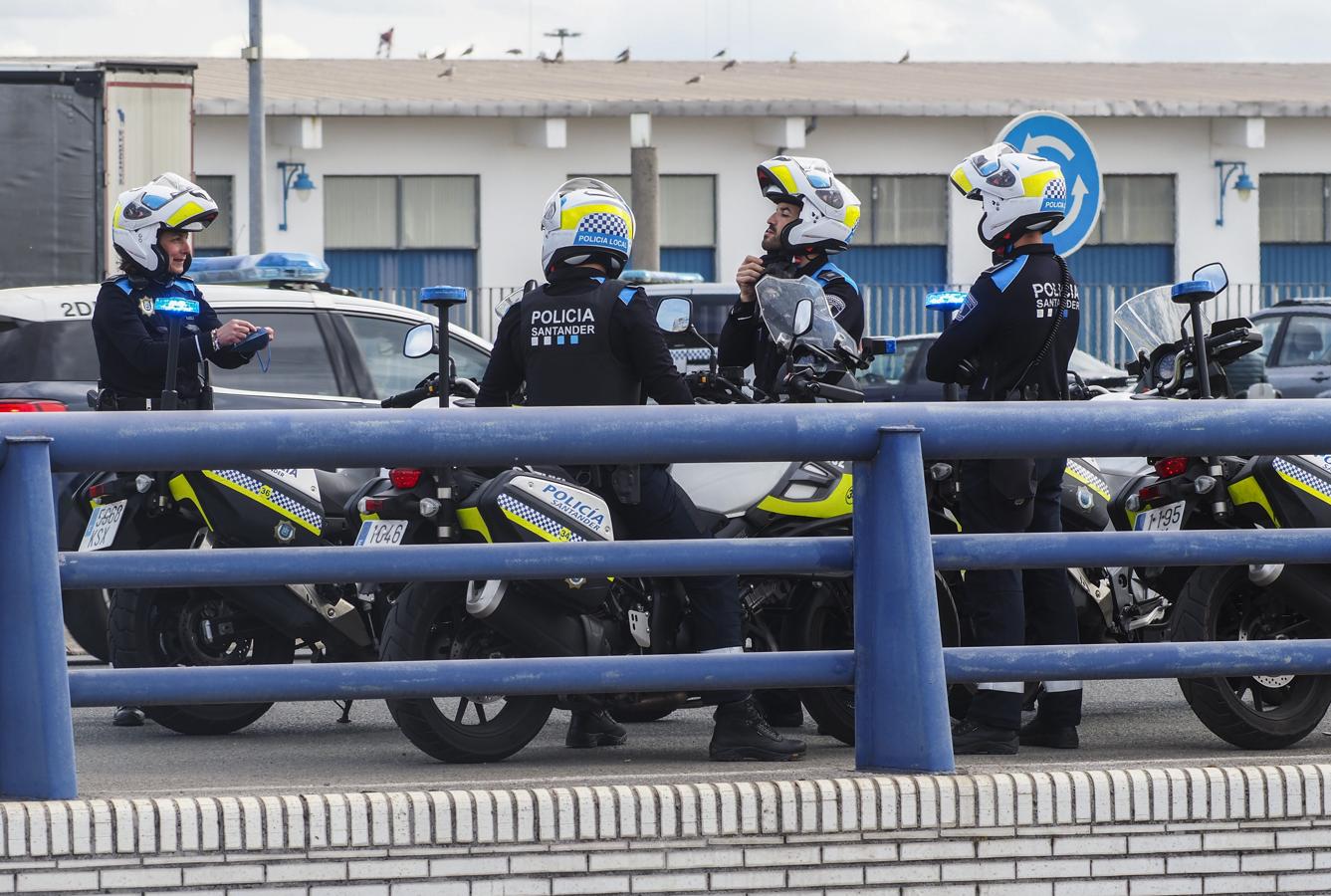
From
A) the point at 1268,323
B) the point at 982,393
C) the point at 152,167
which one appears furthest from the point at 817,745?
the point at 1268,323


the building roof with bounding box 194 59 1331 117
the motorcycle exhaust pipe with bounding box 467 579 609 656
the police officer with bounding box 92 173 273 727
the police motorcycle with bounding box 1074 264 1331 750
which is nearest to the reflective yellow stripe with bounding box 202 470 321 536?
the police officer with bounding box 92 173 273 727

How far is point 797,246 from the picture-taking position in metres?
7.21

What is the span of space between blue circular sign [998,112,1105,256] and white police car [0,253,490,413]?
3.19 m

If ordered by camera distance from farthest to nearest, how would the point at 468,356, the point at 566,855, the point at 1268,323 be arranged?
the point at 1268,323, the point at 468,356, the point at 566,855

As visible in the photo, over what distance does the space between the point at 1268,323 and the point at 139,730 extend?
14.3 metres

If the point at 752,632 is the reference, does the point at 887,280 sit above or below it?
above

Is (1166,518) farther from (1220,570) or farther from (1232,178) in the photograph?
(1232,178)

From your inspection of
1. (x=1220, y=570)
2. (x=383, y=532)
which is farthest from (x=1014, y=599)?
(x=383, y=532)

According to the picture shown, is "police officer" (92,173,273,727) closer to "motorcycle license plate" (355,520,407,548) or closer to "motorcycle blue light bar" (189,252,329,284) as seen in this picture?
"motorcycle license plate" (355,520,407,548)

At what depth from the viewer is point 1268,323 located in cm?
1927

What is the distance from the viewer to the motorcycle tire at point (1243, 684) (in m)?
5.99

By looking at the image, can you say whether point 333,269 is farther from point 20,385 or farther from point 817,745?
point 817,745

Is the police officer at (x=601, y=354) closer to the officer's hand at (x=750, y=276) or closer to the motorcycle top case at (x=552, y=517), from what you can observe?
the motorcycle top case at (x=552, y=517)

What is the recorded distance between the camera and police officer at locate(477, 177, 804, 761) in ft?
19.6
